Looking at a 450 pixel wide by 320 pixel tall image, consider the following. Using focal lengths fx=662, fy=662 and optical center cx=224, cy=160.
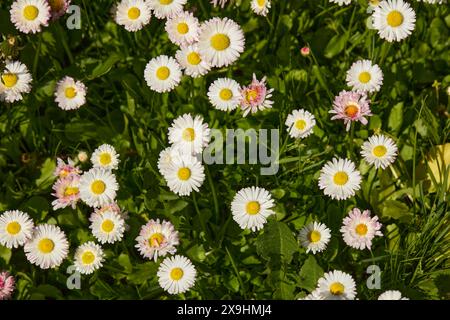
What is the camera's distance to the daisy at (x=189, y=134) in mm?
2525

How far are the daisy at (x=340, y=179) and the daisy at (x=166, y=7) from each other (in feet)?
2.82

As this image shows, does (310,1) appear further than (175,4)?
Yes

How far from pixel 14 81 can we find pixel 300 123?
44.8 inches

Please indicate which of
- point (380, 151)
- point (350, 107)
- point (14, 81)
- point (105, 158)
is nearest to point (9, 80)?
point (14, 81)

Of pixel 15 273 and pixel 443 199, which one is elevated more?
pixel 443 199

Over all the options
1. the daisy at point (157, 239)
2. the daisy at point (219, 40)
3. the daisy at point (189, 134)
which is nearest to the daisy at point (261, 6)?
the daisy at point (219, 40)

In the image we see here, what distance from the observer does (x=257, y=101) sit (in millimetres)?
2496

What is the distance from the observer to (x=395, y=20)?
2592 millimetres

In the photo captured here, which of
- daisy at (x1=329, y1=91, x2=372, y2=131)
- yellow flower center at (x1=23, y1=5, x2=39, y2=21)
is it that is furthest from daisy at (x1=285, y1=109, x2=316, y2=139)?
yellow flower center at (x1=23, y1=5, x2=39, y2=21)

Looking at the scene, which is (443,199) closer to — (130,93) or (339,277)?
(339,277)

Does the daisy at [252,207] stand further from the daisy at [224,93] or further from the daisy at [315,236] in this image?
the daisy at [224,93]

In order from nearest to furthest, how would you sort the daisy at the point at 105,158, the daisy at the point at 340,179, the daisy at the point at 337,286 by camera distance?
the daisy at the point at 337,286
the daisy at the point at 340,179
the daisy at the point at 105,158
